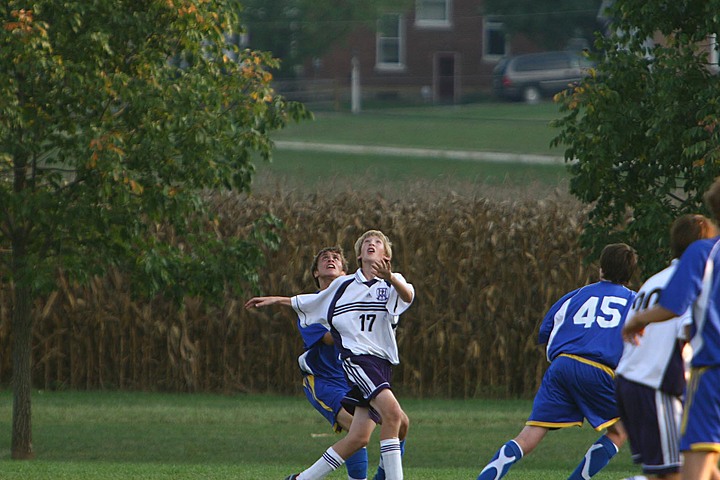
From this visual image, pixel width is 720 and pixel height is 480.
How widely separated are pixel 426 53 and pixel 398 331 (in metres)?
42.1

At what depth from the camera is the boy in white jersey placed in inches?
334

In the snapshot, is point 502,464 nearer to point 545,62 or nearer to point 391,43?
point 545,62

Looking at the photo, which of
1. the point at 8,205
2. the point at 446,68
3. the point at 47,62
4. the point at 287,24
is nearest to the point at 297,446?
the point at 8,205

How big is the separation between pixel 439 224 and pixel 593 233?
24.4 feet

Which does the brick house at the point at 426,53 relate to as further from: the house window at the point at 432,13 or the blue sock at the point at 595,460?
the blue sock at the point at 595,460

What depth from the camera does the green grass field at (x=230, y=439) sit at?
10672 mm

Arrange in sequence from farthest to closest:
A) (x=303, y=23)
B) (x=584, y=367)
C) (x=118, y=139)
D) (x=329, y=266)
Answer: (x=303, y=23)
(x=118, y=139)
(x=329, y=266)
(x=584, y=367)

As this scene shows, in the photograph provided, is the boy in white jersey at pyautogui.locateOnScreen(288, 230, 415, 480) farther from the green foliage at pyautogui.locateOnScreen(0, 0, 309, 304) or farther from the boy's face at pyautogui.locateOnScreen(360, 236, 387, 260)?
the green foliage at pyautogui.locateOnScreen(0, 0, 309, 304)

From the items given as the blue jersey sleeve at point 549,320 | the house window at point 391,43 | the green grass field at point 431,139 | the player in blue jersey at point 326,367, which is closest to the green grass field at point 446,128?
the green grass field at point 431,139

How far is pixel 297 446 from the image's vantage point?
Answer: 14.1 meters

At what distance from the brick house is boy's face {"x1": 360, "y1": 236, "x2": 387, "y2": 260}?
49.5m

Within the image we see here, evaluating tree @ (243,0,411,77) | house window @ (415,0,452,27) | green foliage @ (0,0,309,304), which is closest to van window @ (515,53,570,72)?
tree @ (243,0,411,77)

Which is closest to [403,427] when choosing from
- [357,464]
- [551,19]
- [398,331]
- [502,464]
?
[357,464]

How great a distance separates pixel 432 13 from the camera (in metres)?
60.1
